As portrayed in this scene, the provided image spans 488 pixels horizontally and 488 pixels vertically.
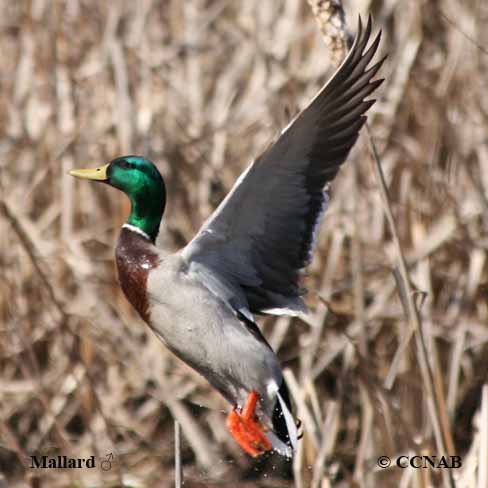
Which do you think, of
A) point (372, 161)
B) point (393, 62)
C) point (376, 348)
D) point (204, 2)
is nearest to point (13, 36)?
point (204, 2)

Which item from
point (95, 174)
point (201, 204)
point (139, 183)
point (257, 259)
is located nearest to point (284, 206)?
point (257, 259)

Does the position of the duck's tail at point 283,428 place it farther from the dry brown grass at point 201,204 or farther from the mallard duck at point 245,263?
the dry brown grass at point 201,204

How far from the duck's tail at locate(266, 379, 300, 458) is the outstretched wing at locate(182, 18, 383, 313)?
0.77 feet

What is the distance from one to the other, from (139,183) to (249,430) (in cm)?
69

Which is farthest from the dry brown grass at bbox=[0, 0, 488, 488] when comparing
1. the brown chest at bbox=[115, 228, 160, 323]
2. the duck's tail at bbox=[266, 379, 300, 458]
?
the brown chest at bbox=[115, 228, 160, 323]

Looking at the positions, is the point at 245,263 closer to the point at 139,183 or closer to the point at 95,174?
the point at 139,183

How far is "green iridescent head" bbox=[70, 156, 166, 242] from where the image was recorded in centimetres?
275

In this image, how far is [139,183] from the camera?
2.77 metres

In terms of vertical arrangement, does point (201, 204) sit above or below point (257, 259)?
above

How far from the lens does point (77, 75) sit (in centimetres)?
420

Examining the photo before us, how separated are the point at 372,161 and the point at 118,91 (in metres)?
1.74

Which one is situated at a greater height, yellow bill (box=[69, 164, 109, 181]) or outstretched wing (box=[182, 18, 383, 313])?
yellow bill (box=[69, 164, 109, 181])

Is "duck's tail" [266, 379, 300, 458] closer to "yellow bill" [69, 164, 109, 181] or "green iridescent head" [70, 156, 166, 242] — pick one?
"green iridescent head" [70, 156, 166, 242]

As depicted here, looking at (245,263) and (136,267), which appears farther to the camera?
(245,263)
